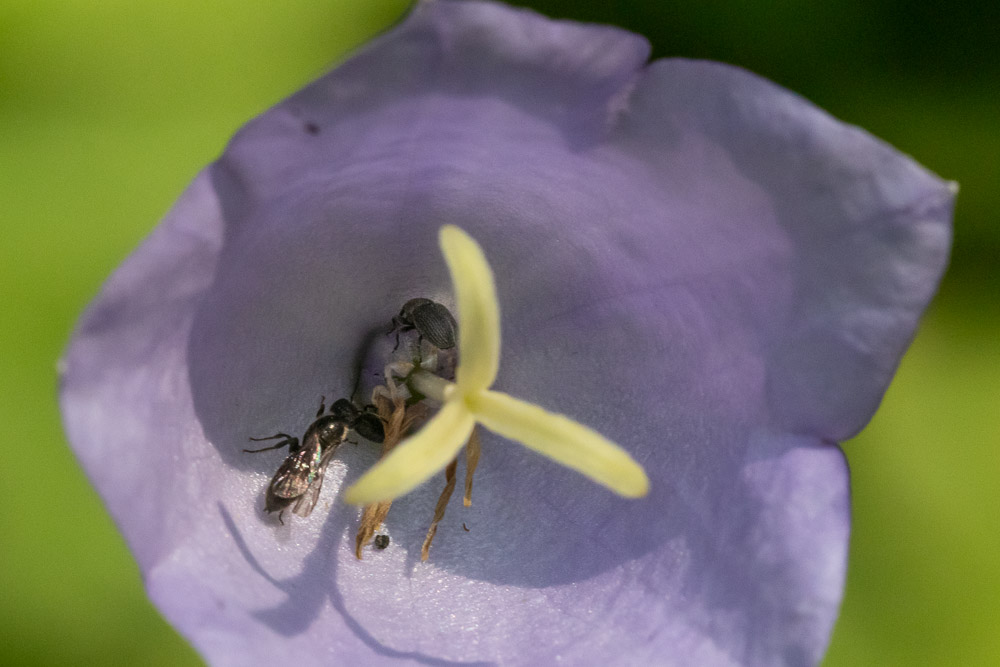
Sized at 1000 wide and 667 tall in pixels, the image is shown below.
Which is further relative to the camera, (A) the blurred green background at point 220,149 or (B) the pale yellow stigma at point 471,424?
(A) the blurred green background at point 220,149

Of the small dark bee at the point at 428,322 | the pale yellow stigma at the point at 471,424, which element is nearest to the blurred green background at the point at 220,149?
the small dark bee at the point at 428,322

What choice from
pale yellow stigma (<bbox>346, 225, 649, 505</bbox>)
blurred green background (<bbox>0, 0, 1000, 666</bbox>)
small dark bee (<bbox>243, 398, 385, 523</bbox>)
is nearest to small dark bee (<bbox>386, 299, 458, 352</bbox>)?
small dark bee (<bbox>243, 398, 385, 523</bbox>)

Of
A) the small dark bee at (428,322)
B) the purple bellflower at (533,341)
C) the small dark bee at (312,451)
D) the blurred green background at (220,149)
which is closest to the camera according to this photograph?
the purple bellflower at (533,341)

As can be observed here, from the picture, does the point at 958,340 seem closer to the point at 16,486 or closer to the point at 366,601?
the point at 366,601

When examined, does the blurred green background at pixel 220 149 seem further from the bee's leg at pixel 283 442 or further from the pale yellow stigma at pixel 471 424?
the pale yellow stigma at pixel 471 424

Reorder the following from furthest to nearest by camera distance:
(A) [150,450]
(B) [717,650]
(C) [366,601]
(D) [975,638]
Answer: (D) [975,638], (C) [366,601], (B) [717,650], (A) [150,450]

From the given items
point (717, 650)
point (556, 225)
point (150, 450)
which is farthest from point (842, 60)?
point (150, 450)
